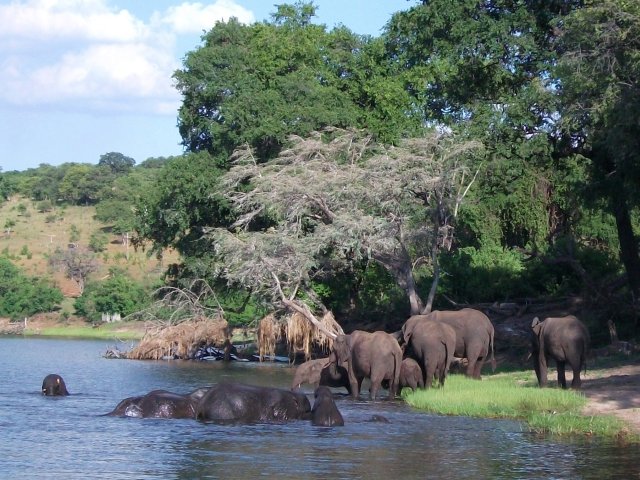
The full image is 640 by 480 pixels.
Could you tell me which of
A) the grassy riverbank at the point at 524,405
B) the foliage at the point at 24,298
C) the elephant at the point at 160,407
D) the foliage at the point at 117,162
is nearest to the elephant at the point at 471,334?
the grassy riverbank at the point at 524,405

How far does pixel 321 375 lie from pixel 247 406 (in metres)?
6.65

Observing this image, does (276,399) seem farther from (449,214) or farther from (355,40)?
(355,40)

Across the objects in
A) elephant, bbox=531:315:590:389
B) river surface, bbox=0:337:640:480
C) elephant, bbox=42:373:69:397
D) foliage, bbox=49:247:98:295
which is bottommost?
river surface, bbox=0:337:640:480

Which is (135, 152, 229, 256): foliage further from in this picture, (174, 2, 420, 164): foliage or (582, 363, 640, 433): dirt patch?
(582, 363, 640, 433): dirt patch

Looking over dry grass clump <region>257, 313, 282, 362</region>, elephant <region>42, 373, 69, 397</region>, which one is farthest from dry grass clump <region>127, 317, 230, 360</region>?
elephant <region>42, 373, 69, 397</region>

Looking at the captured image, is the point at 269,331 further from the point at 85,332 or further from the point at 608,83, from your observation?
the point at 85,332

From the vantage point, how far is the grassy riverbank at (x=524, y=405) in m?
17.5

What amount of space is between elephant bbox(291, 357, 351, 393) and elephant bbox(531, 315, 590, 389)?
4.83m

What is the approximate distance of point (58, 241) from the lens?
320ft

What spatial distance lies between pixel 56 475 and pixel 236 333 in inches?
1585

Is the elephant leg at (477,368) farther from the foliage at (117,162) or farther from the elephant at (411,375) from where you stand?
the foliage at (117,162)

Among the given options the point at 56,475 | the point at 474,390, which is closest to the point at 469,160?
the point at 474,390

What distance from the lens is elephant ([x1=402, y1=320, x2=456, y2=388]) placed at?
23797mm

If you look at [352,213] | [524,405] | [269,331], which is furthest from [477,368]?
[269,331]
